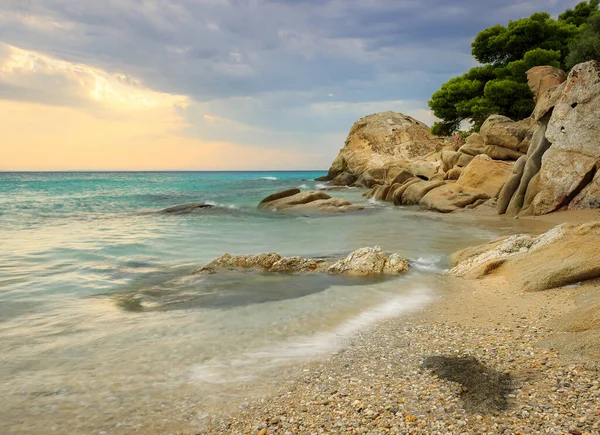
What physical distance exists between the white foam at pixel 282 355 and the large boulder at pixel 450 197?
14.6m

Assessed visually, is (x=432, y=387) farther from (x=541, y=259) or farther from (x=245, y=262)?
(x=245, y=262)

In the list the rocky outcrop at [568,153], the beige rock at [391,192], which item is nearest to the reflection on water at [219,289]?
the rocky outcrop at [568,153]

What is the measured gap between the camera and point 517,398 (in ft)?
10.1

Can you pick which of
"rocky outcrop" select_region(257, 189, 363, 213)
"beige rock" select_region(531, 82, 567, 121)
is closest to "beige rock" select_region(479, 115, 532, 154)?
"beige rock" select_region(531, 82, 567, 121)

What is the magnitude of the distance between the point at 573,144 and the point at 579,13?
27.8 m

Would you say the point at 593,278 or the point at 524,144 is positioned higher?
the point at 524,144

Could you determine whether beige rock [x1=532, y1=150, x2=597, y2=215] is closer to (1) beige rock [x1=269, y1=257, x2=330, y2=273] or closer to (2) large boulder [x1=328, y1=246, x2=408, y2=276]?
(2) large boulder [x1=328, y1=246, x2=408, y2=276]

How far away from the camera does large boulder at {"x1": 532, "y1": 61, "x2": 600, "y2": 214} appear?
1416cm

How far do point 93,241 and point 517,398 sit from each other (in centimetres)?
1334

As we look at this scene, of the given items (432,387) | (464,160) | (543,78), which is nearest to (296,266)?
(432,387)

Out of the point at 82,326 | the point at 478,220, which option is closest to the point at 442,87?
the point at 478,220

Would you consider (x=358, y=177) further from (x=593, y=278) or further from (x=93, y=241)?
(x=593, y=278)

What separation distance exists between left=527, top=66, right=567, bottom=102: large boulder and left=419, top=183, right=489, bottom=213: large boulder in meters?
5.22

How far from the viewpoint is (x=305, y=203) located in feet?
73.1
